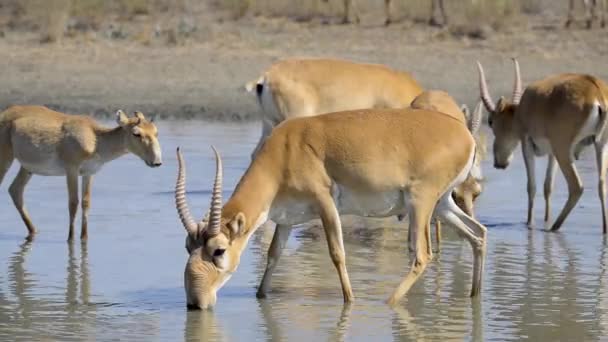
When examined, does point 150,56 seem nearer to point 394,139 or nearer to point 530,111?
point 530,111

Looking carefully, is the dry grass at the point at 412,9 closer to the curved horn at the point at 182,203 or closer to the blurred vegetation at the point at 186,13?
the blurred vegetation at the point at 186,13

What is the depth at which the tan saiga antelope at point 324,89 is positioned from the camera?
1559cm

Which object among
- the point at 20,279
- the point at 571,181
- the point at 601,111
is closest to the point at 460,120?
the point at 601,111

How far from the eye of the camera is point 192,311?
9672 millimetres

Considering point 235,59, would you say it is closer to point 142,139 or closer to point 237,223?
point 142,139

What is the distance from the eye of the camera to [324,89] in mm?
15914

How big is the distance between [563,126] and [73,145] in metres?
4.54

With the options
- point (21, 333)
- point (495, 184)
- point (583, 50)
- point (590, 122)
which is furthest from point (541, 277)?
point (583, 50)

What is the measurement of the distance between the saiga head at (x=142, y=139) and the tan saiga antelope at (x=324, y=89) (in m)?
2.39

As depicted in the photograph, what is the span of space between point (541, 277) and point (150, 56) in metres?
15.8

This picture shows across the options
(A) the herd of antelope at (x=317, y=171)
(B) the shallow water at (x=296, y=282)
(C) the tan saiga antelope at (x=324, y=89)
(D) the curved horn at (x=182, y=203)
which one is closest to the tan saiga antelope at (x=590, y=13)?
(B) the shallow water at (x=296, y=282)

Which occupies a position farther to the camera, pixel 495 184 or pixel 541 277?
pixel 495 184

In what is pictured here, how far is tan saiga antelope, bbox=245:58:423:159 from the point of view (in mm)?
15594

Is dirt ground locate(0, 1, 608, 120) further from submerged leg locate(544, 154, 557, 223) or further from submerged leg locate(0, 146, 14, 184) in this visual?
submerged leg locate(0, 146, 14, 184)
